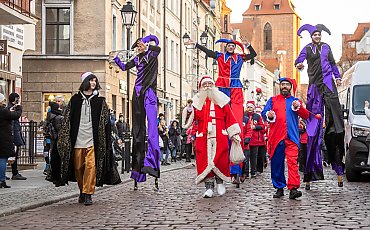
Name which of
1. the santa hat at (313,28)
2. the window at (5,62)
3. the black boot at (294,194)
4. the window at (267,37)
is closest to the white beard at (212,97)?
the black boot at (294,194)

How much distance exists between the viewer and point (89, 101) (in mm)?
12352

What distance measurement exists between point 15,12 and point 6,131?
7.99 meters

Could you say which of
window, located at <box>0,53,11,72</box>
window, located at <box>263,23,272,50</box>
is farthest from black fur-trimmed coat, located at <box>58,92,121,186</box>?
window, located at <box>263,23,272,50</box>

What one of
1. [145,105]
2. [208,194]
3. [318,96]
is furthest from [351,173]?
[208,194]

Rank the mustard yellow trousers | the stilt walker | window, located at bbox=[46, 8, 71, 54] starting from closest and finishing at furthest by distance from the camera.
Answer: the mustard yellow trousers < the stilt walker < window, located at bbox=[46, 8, 71, 54]

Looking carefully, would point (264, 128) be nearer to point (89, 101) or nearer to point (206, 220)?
point (89, 101)

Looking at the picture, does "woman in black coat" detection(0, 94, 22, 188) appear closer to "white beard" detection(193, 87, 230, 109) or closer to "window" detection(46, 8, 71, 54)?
"white beard" detection(193, 87, 230, 109)

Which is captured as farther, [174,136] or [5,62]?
[174,136]

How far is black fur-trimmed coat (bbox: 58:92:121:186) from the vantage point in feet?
39.9

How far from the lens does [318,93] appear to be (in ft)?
47.7

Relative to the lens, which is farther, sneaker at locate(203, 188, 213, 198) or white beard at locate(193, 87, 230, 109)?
white beard at locate(193, 87, 230, 109)

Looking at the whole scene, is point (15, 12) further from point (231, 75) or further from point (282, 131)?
point (282, 131)

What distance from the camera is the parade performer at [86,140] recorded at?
1216cm

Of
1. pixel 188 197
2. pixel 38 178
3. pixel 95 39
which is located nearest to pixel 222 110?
pixel 188 197
